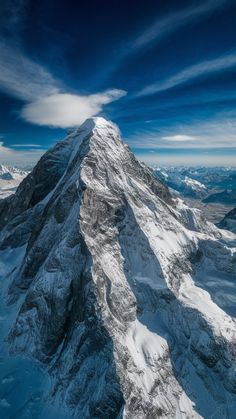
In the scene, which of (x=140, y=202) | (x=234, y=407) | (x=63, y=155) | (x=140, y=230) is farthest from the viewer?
(x=63, y=155)

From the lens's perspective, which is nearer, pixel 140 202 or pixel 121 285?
pixel 121 285

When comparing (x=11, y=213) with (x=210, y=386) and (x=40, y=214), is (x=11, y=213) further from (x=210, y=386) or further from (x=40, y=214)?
(x=210, y=386)

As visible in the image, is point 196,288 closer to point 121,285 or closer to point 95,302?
point 121,285

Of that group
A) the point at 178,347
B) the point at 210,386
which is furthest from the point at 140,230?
the point at 210,386

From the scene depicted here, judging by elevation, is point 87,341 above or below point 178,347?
above

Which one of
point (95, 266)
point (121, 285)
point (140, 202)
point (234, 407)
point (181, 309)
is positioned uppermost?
point (140, 202)

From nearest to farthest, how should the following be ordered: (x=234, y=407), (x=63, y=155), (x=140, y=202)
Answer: (x=234, y=407)
(x=140, y=202)
(x=63, y=155)
